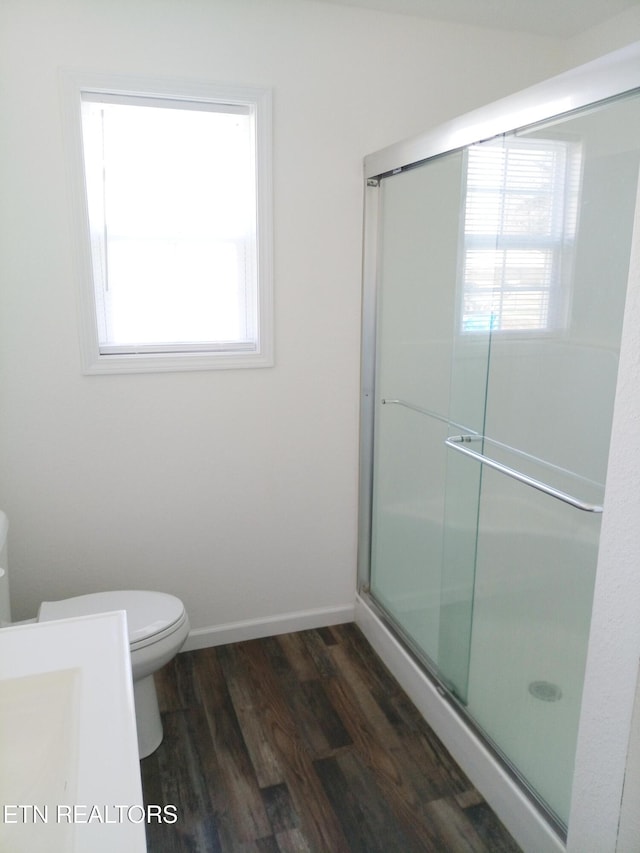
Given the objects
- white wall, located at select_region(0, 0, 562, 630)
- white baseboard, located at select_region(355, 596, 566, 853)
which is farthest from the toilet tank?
white baseboard, located at select_region(355, 596, 566, 853)

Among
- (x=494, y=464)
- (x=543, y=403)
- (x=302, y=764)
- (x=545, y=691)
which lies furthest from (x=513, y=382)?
(x=302, y=764)

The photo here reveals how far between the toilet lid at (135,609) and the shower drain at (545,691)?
1.09m

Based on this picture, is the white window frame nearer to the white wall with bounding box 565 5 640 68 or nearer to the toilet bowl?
the toilet bowl

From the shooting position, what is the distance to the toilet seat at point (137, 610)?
1.94m

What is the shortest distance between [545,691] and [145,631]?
1.18m

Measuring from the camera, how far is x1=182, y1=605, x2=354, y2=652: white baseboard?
2.58 m

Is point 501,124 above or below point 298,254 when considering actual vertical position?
above

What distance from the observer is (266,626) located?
266 centimetres

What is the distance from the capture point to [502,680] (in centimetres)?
192

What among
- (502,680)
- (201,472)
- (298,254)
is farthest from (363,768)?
(298,254)

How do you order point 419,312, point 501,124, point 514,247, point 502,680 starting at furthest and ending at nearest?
point 419,312
point 502,680
point 514,247
point 501,124

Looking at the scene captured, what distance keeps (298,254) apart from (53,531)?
1.35 m

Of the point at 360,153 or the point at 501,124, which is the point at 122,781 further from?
the point at 360,153

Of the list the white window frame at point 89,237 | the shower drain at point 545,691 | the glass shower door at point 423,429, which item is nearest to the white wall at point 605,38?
the glass shower door at point 423,429
